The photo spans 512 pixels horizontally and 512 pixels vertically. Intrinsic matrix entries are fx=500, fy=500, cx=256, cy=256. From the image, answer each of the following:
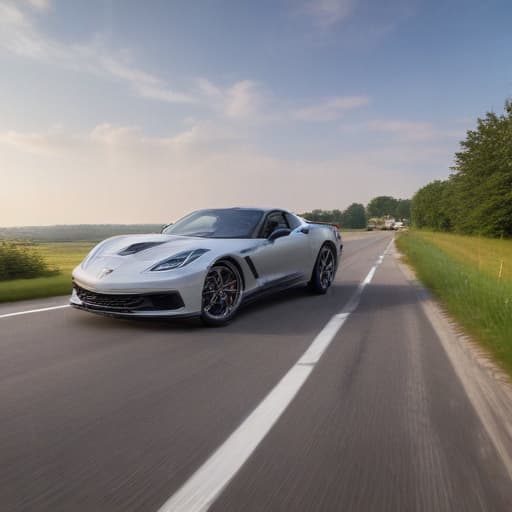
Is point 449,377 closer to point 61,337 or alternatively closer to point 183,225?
point 61,337

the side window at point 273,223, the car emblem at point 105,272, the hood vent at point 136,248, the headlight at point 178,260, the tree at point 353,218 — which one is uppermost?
the side window at point 273,223

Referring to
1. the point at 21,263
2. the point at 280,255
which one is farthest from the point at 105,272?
the point at 21,263

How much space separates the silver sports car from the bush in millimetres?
4545

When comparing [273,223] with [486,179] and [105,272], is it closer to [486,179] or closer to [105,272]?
[105,272]

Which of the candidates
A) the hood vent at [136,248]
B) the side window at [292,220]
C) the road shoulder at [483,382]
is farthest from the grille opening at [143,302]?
the side window at [292,220]

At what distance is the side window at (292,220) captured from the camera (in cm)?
786

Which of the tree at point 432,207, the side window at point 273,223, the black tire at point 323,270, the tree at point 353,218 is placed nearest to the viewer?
the side window at point 273,223

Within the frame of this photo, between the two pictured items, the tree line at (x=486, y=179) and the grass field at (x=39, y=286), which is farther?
the tree line at (x=486, y=179)

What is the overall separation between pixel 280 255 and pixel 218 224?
38.2 inches

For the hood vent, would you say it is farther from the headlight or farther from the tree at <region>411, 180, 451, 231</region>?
the tree at <region>411, 180, 451, 231</region>

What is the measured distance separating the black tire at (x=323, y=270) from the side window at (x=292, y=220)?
26.0 inches

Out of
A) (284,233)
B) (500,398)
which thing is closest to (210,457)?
(500,398)

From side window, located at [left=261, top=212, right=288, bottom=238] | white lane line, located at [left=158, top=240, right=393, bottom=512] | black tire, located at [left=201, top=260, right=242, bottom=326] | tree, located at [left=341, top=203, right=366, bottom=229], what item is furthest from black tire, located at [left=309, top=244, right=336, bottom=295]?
tree, located at [left=341, top=203, right=366, bottom=229]

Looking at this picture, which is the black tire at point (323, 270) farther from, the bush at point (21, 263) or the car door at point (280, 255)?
the bush at point (21, 263)
